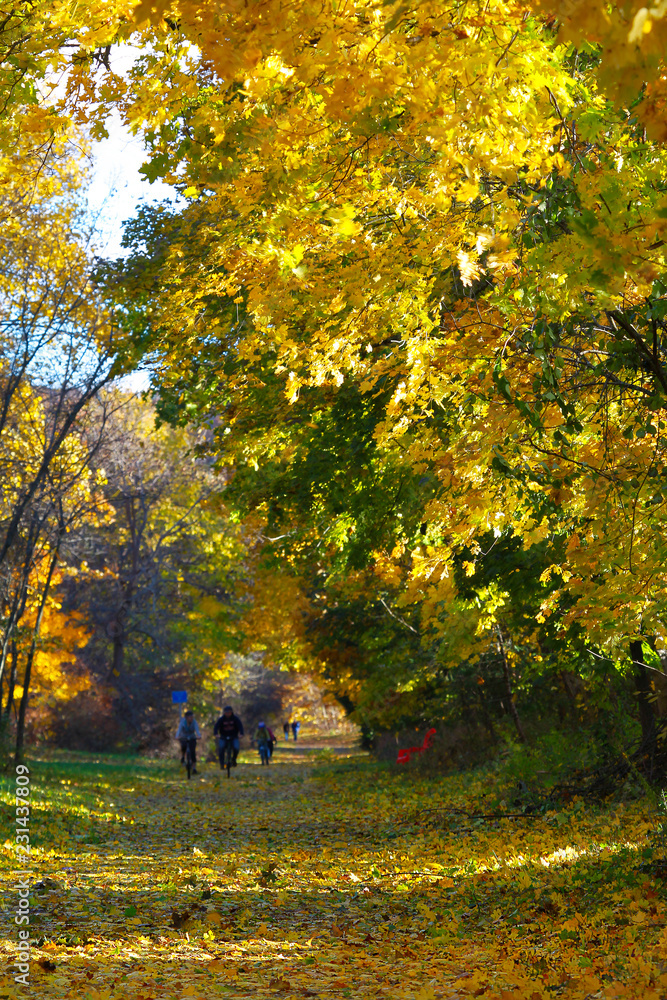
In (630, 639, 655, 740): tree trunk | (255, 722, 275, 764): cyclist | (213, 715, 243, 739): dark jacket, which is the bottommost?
(255, 722, 275, 764): cyclist

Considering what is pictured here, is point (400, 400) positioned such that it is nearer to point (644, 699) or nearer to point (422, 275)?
point (422, 275)

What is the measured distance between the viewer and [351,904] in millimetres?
7320

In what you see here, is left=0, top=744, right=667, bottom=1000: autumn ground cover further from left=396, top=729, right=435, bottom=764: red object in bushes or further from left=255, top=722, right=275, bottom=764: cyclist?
left=255, top=722, right=275, bottom=764: cyclist

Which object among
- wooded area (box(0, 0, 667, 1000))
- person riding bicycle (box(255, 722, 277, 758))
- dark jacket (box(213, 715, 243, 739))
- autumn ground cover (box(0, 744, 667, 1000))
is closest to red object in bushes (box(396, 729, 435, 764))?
wooded area (box(0, 0, 667, 1000))

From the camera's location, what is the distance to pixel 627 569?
590 centimetres

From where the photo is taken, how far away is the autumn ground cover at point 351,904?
4867 millimetres

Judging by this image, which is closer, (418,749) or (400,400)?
(400,400)

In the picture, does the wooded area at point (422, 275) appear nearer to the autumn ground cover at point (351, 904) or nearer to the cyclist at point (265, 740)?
the autumn ground cover at point (351, 904)

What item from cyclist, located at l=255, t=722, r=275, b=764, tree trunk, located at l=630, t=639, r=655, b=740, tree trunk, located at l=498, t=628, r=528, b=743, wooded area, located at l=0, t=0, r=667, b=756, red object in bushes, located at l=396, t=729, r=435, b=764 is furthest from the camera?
cyclist, located at l=255, t=722, r=275, b=764

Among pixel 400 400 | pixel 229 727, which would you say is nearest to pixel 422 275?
pixel 400 400

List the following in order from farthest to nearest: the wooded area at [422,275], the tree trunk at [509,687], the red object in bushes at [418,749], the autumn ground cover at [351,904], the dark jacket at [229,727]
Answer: the dark jacket at [229,727] < the red object in bushes at [418,749] < the tree trunk at [509,687] < the autumn ground cover at [351,904] < the wooded area at [422,275]

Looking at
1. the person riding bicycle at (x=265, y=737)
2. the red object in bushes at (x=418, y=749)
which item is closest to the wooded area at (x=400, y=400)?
the red object in bushes at (x=418, y=749)

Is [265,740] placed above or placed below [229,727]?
below

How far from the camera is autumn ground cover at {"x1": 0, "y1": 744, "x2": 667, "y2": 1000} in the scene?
4.87 m
